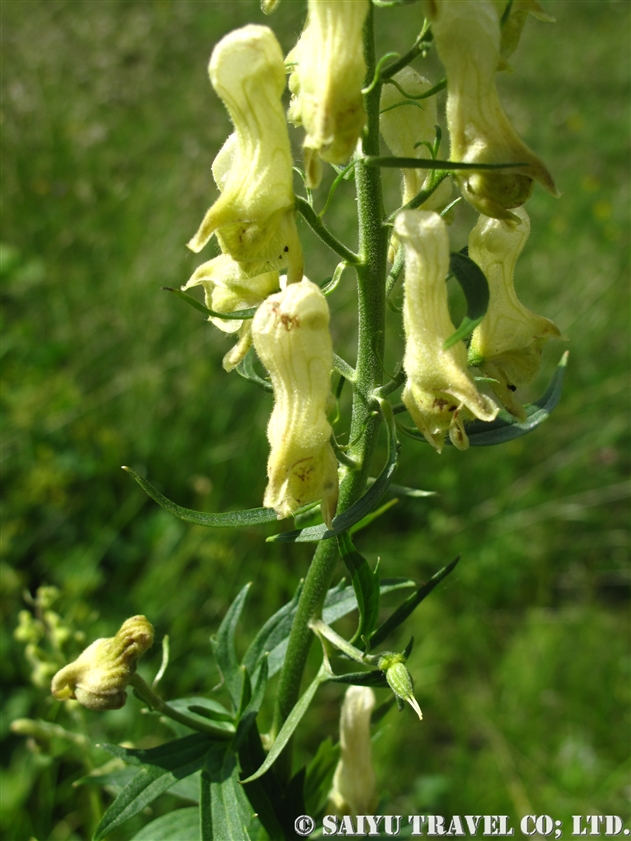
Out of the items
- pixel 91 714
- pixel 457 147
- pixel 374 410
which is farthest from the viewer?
pixel 91 714

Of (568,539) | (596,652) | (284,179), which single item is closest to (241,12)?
(568,539)

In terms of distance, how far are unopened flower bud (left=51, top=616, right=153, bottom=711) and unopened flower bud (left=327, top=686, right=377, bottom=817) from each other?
0.43 meters

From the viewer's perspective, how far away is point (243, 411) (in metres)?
3.38

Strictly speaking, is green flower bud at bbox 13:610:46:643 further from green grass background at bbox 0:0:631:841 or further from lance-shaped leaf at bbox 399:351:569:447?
lance-shaped leaf at bbox 399:351:569:447

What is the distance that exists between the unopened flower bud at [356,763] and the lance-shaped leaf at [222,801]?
0.27 m

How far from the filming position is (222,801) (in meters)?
1.13

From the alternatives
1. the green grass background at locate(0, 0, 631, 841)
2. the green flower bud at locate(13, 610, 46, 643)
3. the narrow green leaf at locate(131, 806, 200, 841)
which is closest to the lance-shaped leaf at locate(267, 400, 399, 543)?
the narrow green leaf at locate(131, 806, 200, 841)

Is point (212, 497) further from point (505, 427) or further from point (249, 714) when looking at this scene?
point (505, 427)

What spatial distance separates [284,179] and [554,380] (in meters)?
0.64

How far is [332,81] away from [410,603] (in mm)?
763

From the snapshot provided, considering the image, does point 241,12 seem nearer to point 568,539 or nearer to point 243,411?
point 243,411

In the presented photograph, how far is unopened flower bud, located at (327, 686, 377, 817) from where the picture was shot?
4.56 feet

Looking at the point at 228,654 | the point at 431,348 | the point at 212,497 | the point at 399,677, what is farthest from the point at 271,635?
the point at 212,497

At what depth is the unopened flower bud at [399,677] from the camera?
98cm
